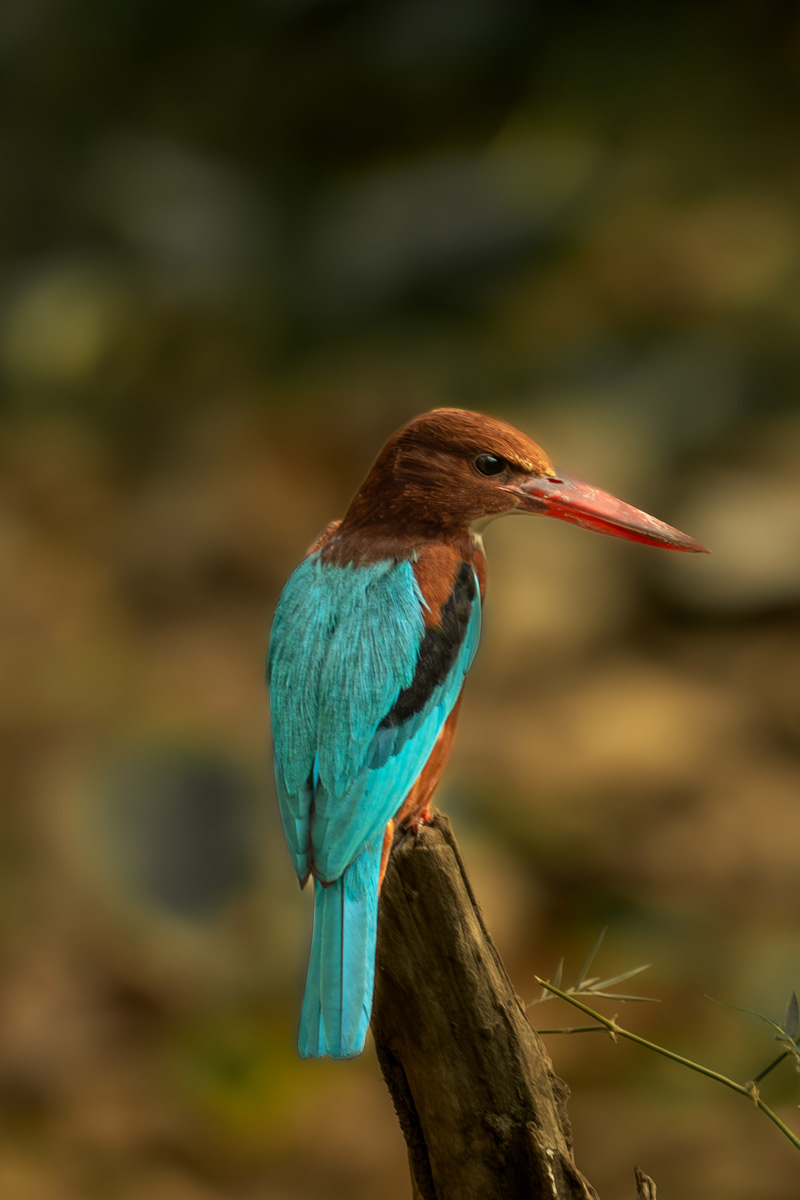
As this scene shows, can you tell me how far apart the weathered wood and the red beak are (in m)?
0.38

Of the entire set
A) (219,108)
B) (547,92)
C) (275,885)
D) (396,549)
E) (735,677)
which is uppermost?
(547,92)

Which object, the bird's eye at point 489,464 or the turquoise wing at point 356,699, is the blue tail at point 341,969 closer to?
the turquoise wing at point 356,699

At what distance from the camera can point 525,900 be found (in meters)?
3.03

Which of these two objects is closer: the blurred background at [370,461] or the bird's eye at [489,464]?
the bird's eye at [489,464]

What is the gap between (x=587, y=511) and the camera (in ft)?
4.22

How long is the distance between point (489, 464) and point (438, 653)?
0.70 ft

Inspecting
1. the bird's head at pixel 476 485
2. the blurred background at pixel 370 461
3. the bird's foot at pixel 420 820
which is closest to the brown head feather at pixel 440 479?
the bird's head at pixel 476 485

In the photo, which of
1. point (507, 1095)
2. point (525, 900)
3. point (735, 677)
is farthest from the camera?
point (735, 677)

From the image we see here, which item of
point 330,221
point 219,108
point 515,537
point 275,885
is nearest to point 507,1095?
point 275,885

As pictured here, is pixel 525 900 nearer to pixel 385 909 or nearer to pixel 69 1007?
pixel 69 1007

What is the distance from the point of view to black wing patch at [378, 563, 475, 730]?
4.02 feet

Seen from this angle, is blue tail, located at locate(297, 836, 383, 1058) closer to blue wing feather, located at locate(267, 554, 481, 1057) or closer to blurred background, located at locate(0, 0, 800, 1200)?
blue wing feather, located at locate(267, 554, 481, 1057)

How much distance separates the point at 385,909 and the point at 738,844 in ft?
7.30

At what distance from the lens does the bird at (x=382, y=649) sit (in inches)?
46.0
